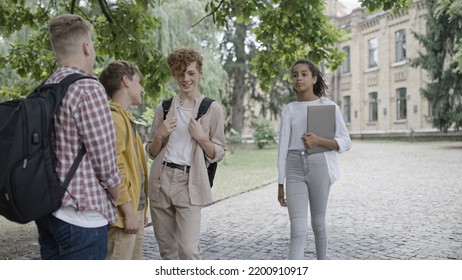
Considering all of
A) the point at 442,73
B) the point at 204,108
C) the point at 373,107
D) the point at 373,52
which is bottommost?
the point at 204,108

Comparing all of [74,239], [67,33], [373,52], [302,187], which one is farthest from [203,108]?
[373,52]

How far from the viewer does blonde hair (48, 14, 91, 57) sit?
1.92m

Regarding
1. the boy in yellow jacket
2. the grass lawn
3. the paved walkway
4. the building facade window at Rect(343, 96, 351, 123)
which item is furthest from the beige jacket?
the building facade window at Rect(343, 96, 351, 123)

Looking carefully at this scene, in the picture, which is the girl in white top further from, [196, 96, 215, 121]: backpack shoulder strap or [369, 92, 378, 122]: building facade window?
[369, 92, 378, 122]: building facade window

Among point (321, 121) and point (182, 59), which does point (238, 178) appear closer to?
point (321, 121)

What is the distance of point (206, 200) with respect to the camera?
2.89 meters

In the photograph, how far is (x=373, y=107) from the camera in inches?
1308

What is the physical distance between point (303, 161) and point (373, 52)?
104 ft

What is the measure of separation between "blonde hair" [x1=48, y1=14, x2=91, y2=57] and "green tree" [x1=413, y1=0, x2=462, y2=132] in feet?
70.9

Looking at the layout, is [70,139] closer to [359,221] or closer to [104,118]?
[104,118]

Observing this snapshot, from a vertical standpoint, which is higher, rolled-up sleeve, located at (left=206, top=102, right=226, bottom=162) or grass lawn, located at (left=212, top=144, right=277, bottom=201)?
rolled-up sleeve, located at (left=206, top=102, right=226, bottom=162)

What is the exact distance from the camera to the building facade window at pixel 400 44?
29578 mm

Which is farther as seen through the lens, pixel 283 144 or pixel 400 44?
pixel 400 44

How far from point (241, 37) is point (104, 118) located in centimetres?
2572
